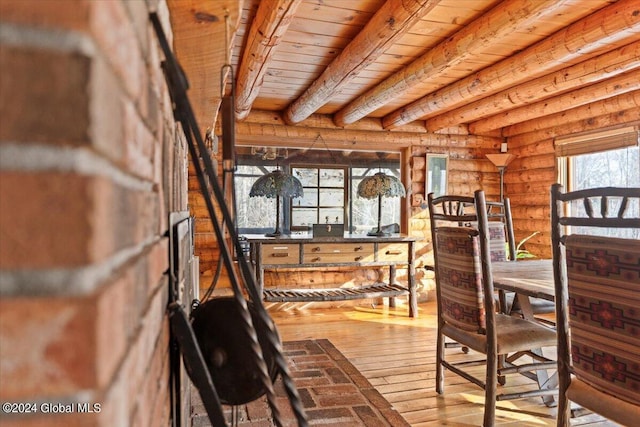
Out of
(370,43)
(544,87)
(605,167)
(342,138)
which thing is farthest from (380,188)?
(605,167)

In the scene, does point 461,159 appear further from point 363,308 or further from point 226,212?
point 226,212

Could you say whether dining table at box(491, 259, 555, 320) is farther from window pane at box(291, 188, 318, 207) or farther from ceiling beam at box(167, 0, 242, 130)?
window pane at box(291, 188, 318, 207)

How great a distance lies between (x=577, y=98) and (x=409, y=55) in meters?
1.82

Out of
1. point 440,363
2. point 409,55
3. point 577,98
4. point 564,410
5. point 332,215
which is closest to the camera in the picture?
point 564,410

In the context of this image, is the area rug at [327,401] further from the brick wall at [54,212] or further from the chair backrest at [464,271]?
the brick wall at [54,212]

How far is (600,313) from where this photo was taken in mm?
1364

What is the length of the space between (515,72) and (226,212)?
9.90 feet

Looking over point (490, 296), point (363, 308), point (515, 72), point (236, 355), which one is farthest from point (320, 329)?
point (236, 355)

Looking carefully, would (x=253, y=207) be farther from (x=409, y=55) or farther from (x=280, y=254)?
(x=409, y=55)

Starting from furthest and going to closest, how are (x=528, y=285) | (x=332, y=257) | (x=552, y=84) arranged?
(x=332, y=257)
(x=552, y=84)
(x=528, y=285)

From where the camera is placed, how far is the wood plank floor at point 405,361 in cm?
224

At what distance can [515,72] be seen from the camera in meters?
3.03

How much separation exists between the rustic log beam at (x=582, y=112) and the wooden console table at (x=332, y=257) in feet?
6.81

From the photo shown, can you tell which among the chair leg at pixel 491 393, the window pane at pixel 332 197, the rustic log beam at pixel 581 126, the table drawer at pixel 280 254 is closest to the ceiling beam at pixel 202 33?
the chair leg at pixel 491 393
